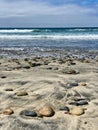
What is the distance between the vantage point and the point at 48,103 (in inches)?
155

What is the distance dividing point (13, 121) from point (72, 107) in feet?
2.68

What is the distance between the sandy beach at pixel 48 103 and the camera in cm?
316

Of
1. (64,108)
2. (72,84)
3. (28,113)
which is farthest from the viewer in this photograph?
(72,84)

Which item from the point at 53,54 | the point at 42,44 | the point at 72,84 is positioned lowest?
the point at 42,44

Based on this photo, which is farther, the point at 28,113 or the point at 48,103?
the point at 48,103

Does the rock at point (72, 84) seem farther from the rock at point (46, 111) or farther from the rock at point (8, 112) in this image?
the rock at point (8, 112)

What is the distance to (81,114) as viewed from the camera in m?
3.45

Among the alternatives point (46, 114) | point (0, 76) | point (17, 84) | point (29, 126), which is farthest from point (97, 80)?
point (29, 126)

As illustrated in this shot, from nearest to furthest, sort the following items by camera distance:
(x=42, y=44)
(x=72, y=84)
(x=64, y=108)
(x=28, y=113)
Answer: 1. (x=28, y=113)
2. (x=64, y=108)
3. (x=72, y=84)
4. (x=42, y=44)

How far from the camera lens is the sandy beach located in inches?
124

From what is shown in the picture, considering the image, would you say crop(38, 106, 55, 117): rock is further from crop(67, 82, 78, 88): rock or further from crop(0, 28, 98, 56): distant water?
crop(0, 28, 98, 56): distant water

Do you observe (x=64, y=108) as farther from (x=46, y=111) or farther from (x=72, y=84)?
(x=72, y=84)

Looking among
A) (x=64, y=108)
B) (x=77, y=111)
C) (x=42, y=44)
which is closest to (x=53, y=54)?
(x=42, y=44)

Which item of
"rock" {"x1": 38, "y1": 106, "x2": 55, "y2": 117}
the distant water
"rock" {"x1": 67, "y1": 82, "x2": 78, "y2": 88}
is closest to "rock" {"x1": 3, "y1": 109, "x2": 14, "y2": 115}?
"rock" {"x1": 38, "y1": 106, "x2": 55, "y2": 117}
